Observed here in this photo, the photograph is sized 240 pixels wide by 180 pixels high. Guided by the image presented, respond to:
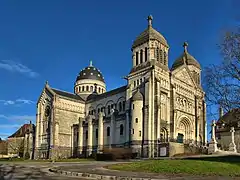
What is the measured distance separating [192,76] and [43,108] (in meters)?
36.6

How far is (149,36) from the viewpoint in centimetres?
5778

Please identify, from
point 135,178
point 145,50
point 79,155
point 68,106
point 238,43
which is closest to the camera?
point 135,178

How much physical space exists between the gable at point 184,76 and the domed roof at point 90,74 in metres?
29.9

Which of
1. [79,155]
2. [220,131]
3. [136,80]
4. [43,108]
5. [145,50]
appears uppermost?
[145,50]

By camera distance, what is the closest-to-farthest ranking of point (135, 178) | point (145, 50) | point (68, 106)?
point (135, 178)
point (145, 50)
point (68, 106)

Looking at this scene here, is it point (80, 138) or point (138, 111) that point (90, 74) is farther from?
point (138, 111)

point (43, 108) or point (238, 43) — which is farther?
point (43, 108)

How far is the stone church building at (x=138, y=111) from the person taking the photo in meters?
52.3

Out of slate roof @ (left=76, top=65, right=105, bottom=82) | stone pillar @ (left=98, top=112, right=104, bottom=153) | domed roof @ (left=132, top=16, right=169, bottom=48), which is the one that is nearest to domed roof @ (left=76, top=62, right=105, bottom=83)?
slate roof @ (left=76, top=65, right=105, bottom=82)

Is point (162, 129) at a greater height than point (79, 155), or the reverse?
point (162, 129)

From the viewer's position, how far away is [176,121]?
184 feet

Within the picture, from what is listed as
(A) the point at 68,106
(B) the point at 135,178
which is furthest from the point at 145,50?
(B) the point at 135,178

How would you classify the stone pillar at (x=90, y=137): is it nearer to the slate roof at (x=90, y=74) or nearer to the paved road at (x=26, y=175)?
the slate roof at (x=90, y=74)

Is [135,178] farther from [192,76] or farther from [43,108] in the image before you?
[43,108]
